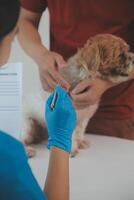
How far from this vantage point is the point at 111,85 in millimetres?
1359

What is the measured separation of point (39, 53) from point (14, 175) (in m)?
0.71

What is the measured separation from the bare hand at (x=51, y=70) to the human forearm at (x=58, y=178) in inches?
14.7

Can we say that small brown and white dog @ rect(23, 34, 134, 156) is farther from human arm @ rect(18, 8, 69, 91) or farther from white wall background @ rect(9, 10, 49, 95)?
white wall background @ rect(9, 10, 49, 95)

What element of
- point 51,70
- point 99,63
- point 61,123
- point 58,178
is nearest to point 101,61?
point 99,63

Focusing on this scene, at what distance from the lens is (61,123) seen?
1.01 metres

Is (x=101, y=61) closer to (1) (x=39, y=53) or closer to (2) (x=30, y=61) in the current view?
(1) (x=39, y=53)

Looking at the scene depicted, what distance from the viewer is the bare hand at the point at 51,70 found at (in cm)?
131

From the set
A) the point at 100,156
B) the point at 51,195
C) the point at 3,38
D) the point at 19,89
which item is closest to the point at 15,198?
the point at 51,195

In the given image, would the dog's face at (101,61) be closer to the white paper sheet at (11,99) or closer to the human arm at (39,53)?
the human arm at (39,53)

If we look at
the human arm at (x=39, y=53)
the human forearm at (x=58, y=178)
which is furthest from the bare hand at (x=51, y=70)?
the human forearm at (x=58, y=178)

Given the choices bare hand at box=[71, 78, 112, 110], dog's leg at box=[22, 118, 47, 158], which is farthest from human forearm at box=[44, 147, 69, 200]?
dog's leg at box=[22, 118, 47, 158]

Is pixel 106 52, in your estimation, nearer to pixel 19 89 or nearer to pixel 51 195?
pixel 19 89

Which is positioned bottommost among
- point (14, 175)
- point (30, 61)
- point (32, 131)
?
point (32, 131)

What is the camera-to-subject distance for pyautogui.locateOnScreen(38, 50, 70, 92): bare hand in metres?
1.31
